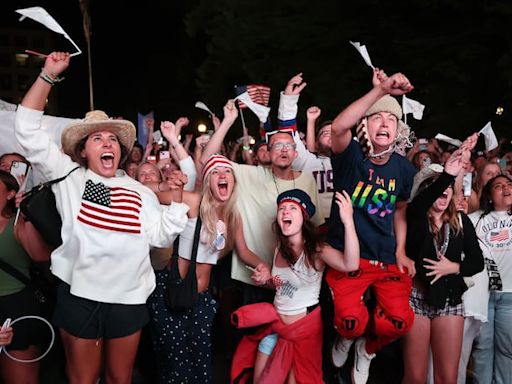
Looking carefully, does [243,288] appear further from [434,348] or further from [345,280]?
[434,348]

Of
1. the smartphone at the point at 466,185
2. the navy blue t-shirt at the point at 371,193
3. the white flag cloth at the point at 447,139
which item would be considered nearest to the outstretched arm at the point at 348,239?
the navy blue t-shirt at the point at 371,193

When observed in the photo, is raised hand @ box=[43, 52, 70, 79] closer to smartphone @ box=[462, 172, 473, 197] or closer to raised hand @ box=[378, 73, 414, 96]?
raised hand @ box=[378, 73, 414, 96]

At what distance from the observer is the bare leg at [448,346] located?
12.9 ft

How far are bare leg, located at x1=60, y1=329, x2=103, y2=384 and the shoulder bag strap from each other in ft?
2.07

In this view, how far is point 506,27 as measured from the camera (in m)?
11.2

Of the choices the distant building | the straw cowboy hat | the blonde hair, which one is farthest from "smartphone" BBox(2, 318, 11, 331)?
the distant building

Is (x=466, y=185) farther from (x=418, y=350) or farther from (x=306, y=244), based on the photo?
(x=306, y=244)

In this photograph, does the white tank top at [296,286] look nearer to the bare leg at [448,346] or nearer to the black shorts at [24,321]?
the bare leg at [448,346]

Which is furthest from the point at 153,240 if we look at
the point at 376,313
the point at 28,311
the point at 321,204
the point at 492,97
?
the point at 492,97

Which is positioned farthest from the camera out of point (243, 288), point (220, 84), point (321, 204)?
point (220, 84)

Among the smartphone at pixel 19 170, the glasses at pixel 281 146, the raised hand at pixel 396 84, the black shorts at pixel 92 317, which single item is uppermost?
the raised hand at pixel 396 84

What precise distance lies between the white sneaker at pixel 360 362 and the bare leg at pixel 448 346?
0.46m

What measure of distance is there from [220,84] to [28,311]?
658 inches

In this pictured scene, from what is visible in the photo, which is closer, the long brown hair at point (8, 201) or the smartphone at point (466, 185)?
the long brown hair at point (8, 201)
